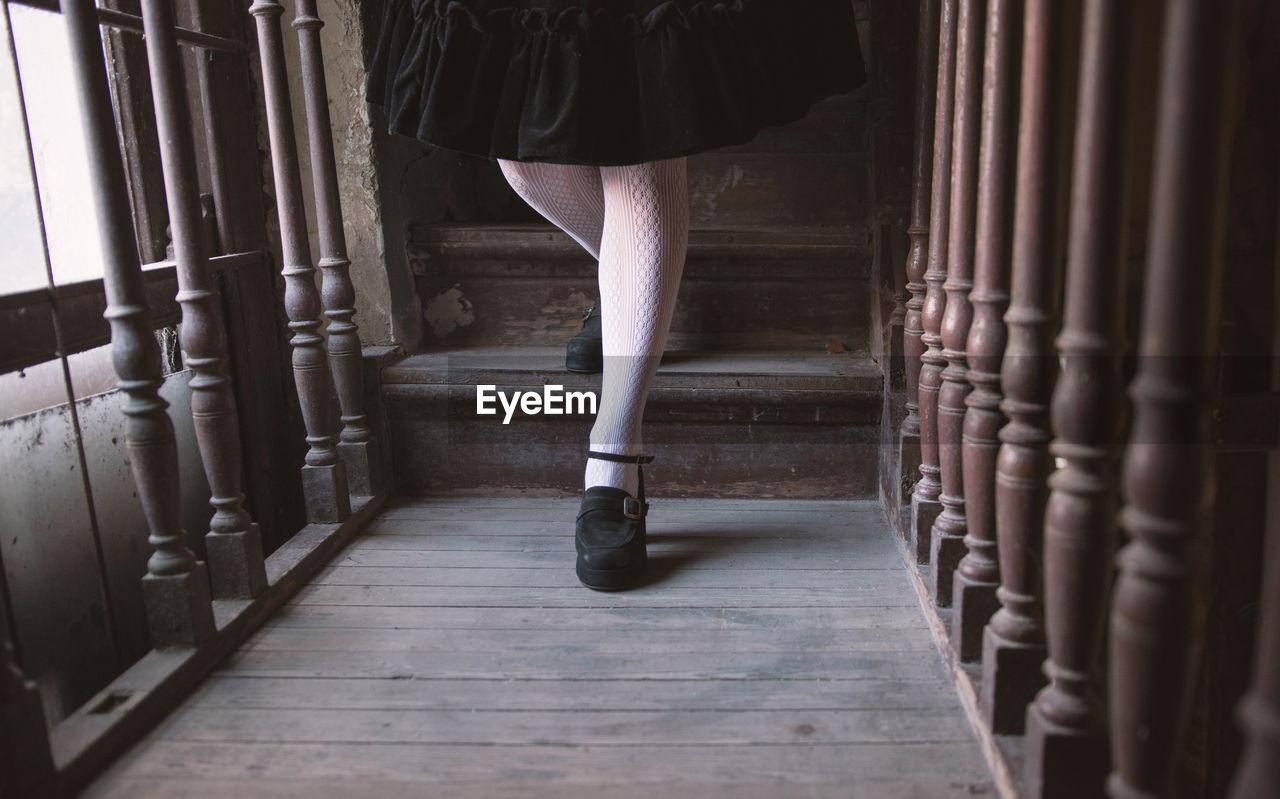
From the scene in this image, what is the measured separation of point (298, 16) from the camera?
1.48 meters

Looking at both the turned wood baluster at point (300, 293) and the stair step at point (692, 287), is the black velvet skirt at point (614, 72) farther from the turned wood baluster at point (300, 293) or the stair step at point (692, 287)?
the stair step at point (692, 287)

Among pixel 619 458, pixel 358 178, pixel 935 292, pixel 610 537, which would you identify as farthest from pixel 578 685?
pixel 358 178

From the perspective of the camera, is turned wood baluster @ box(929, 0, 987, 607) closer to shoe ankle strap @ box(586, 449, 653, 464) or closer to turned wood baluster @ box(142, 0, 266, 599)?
shoe ankle strap @ box(586, 449, 653, 464)

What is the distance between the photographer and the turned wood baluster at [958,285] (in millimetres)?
1034

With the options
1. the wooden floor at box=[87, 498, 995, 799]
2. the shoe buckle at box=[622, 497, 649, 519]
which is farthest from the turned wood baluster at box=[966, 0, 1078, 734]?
the shoe buckle at box=[622, 497, 649, 519]

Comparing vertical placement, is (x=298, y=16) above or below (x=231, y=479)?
above

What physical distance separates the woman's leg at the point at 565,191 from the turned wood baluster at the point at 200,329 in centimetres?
46

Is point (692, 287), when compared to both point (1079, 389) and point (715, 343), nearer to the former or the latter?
point (715, 343)

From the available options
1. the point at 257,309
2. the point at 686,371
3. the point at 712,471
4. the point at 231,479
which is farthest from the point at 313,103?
the point at 712,471

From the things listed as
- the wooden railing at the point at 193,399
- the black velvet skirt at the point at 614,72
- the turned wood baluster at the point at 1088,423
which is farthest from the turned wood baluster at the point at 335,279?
the turned wood baluster at the point at 1088,423

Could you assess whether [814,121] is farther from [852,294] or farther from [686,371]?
[686,371]

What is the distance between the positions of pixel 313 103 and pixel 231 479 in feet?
2.09

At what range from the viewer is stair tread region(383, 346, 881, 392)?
162cm

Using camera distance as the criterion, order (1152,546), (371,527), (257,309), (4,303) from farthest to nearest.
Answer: (257,309)
(371,527)
(4,303)
(1152,546)
